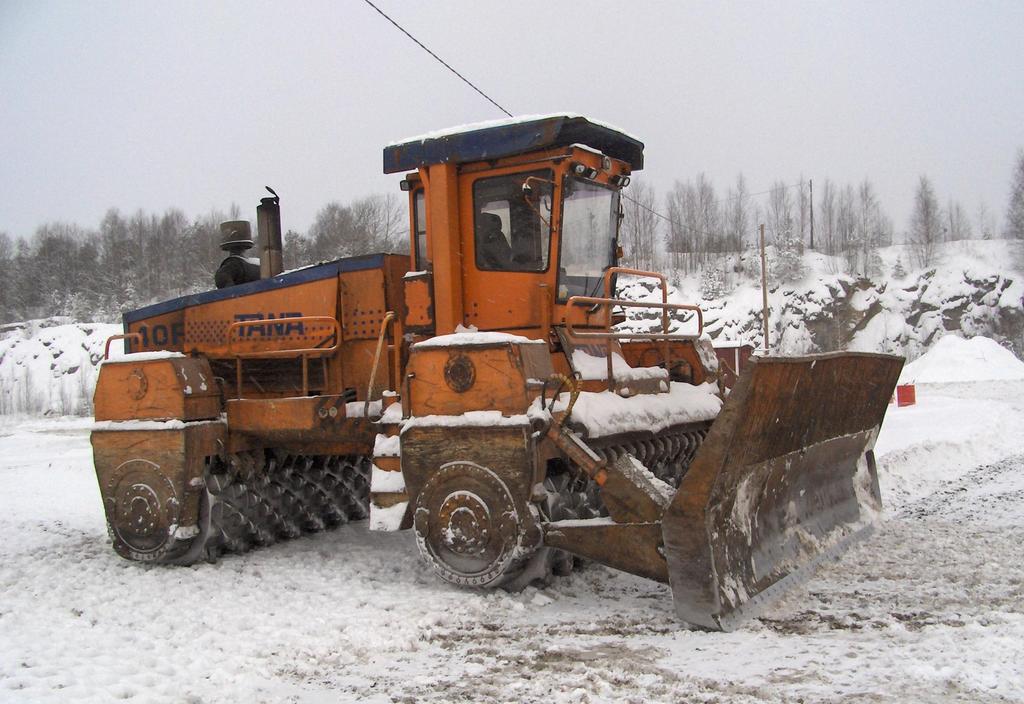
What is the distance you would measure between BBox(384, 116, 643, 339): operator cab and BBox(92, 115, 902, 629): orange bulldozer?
0.02 meters

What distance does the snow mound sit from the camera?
31.0 m

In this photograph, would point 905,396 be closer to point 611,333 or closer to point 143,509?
point 611,333

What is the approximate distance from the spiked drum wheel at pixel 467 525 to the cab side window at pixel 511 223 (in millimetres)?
1807

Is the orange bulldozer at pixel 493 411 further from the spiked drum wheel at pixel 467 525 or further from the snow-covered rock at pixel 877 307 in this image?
the snow-covered rock at pixel 877 307

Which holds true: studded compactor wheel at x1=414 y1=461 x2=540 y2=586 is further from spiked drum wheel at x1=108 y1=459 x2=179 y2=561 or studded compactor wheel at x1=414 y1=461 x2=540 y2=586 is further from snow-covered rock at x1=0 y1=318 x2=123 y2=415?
snow-covered rock at x1=0 y1=318 x2=123 y2=415

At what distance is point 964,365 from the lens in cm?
3206

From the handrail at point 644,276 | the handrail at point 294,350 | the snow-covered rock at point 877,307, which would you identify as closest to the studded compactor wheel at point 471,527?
the handrail at point 644,276

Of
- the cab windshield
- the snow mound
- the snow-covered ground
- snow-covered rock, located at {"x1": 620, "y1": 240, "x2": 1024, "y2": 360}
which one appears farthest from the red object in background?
snow-covered rock, located at {"x1": 620, "y1": 240, "x2": 1024, "y2": 360}

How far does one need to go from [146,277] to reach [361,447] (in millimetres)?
44058

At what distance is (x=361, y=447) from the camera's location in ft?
23.1

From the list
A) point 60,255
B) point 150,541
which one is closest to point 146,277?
point 60,255

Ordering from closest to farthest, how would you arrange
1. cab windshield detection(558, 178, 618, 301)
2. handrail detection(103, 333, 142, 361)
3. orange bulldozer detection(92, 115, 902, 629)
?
1. orange bulldozer detection(92, 115, 902, 629)
2. cab windshield detection(558, 178, 618, 301)
3. handrail detection(103, 333, 142, 361)

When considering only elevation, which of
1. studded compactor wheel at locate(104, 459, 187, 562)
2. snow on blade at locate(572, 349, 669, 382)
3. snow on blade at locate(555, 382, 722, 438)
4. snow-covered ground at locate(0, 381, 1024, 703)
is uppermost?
snow on blade at locate(572, 349, 669, 382)

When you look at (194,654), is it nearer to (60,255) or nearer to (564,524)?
(564,524)
